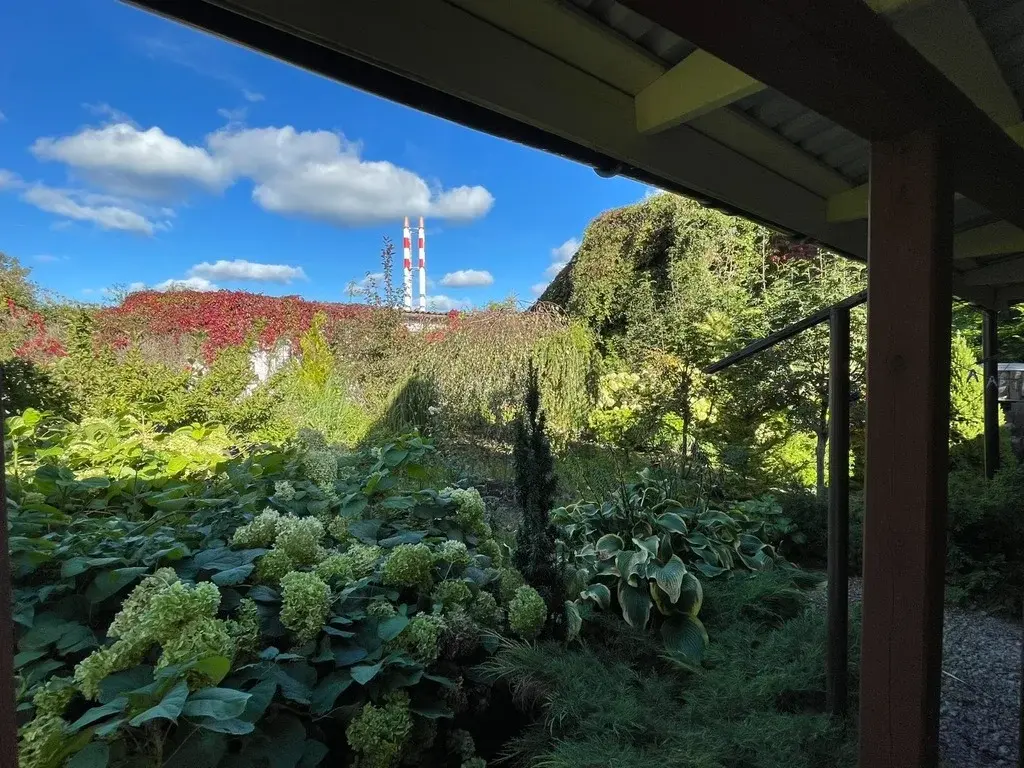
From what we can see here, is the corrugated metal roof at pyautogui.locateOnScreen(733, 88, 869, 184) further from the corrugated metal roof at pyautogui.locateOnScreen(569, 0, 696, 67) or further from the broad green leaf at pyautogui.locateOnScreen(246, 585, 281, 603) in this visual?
the broad green leaf at pyautogui.locateOnScreen(246, 585, 281, 603)

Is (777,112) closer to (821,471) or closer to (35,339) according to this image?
(821,471)

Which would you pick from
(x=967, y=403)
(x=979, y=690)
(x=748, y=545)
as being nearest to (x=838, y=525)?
(x=979, y=690)

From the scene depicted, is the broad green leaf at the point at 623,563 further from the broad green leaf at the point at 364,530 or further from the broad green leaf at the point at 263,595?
the broad green leaf at the point at 263,595

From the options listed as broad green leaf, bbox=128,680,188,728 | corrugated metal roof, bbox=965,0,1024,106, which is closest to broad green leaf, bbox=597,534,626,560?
broad green leaf, bbox=128,680,188,728

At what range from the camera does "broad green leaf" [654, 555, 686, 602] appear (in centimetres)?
211

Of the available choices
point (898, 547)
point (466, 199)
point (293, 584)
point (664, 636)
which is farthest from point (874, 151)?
point (466, 199)

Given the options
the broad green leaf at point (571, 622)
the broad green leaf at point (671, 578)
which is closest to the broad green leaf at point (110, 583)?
the broad green leaf at point (571, 622)

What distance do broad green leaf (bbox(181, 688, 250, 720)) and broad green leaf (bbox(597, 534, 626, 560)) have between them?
173cm

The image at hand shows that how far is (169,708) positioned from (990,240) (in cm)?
330

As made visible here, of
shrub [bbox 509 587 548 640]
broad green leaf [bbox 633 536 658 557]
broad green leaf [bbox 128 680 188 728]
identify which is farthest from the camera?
broad green leaf [bbox 633 536 658 557]

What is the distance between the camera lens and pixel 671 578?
2146 millimetres

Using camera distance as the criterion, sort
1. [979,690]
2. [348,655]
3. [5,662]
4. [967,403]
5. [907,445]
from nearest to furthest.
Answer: [5,662]
[907,445]
[348,655]
[979,690]
[967,403]

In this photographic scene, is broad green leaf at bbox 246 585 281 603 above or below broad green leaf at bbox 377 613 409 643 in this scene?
above

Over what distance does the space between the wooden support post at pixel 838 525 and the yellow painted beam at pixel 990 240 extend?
4.11 feet
